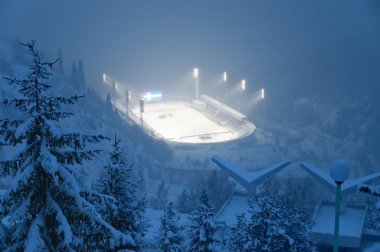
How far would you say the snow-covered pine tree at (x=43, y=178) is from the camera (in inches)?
375

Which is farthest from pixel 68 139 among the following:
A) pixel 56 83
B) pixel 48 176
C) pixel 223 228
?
pixel 56 83

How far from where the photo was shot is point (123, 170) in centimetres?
1862

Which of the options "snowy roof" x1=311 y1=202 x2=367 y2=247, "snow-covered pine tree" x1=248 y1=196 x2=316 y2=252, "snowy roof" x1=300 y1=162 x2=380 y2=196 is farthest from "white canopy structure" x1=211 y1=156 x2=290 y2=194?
"snow-covered pine tree" x1=248 y1=196 x2=316 y2=252

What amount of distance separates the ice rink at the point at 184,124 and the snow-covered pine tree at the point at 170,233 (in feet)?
326

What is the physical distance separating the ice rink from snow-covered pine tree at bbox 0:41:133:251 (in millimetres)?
115447

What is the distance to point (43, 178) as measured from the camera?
9.85 meters

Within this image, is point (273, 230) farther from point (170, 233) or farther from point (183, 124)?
point (183, 124)

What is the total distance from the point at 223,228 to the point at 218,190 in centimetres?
2700

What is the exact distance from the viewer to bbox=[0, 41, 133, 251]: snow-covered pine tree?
9531 mm

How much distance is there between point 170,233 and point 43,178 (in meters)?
16.6

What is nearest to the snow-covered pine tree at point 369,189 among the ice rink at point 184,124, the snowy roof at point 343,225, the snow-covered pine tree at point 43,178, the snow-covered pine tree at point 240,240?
the snow-covered pine tree at point 43,178

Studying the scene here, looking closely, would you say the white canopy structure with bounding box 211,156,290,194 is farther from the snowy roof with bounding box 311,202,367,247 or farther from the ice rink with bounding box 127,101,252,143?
the ice rink with bounding box 127,101,252,143

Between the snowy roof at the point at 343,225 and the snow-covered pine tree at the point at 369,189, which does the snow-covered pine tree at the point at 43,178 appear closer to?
the snow-covered pine tree at the point at 369,189

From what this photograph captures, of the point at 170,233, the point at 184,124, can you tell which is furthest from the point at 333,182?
the point at 184,124
